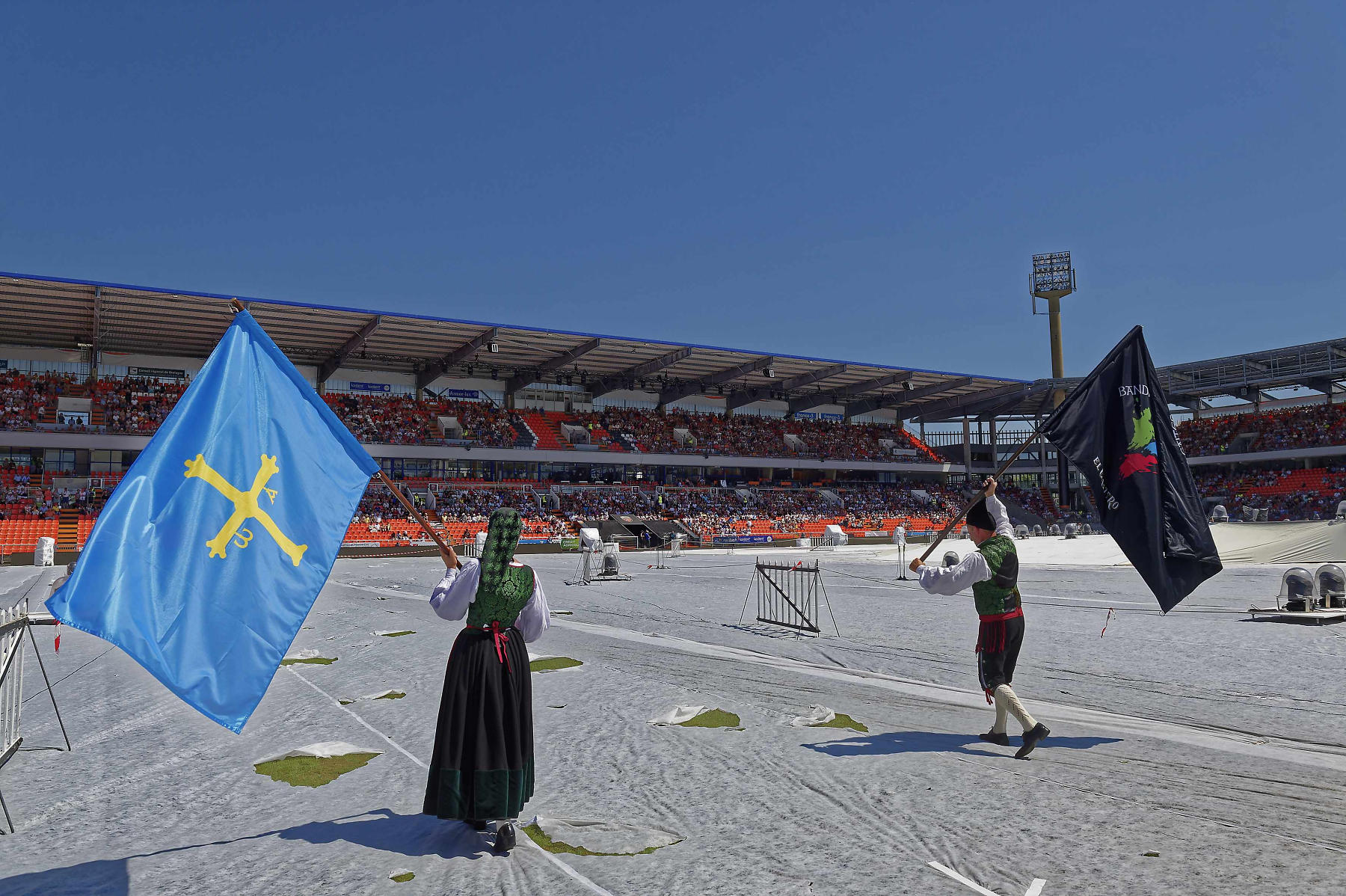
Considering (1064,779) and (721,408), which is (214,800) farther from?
(721,408)

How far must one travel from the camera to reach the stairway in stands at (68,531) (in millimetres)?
36250

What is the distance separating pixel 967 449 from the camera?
7150 cm

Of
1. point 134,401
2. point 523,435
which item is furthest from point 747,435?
point 134,401

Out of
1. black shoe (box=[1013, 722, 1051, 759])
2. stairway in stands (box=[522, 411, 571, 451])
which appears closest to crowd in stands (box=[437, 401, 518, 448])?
stairway in stands (box=[522, 411, 571, 451])

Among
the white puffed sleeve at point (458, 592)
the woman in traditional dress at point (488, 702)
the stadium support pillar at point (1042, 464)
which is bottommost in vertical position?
the woman in traditional dress at point (488, 702)

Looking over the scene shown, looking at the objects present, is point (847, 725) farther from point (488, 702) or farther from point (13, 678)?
point (13, 678)

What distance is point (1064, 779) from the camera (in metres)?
5.64

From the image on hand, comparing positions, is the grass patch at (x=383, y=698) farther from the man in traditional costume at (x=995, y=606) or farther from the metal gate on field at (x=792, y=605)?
the metal gate on field at (x=792, y=605)

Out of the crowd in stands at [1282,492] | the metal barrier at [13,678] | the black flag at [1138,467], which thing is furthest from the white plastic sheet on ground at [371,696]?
the crowd in stands at [1282,492]

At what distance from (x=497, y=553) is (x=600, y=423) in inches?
2092

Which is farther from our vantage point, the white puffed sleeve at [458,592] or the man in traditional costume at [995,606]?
the man in traditional costume at [995,606]

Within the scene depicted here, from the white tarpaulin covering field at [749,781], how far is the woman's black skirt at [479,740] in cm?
28

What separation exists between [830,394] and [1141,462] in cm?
6040

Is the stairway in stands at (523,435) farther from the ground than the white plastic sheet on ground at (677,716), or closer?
farther from the ground
